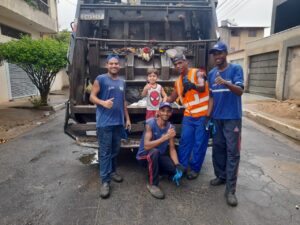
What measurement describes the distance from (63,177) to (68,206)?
0.83 m

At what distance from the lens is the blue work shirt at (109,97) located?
2936mm

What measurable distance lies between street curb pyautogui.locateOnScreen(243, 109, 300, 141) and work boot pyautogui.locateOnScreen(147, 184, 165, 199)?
13.4 ft

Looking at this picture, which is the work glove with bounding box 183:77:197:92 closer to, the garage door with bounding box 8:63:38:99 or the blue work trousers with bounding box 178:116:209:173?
the blue work trousers with bounding box 178:116:209:173

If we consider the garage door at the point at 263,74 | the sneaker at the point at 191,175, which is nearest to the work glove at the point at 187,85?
the sneaker at the point at 191,175

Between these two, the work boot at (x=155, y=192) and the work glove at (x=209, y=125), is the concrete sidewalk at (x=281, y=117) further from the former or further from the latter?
the work boot at (x=155, y=192)

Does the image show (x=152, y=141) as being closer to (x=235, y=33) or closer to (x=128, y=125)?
(x=128, y=125)

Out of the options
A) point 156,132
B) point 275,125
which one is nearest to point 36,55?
point 156,132

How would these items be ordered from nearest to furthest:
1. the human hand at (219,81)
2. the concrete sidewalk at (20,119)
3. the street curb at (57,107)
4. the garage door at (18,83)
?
the human hand at (219,81)
the concrete sidewalk at (20,119)
the street curb at (57,107)
the garage door at (18,83)

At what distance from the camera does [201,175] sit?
3.51 metres

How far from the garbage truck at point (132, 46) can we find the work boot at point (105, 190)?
64cm

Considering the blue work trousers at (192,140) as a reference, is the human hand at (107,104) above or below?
above

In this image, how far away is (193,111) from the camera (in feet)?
10.3

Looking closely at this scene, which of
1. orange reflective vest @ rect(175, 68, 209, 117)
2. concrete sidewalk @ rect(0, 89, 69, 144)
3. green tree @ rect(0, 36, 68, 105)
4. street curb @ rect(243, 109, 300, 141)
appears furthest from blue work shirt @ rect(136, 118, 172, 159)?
green tree @ rect(0, 36, 68, 105)

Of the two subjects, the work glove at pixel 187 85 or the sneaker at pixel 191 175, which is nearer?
the work glove at pixel 187 85
